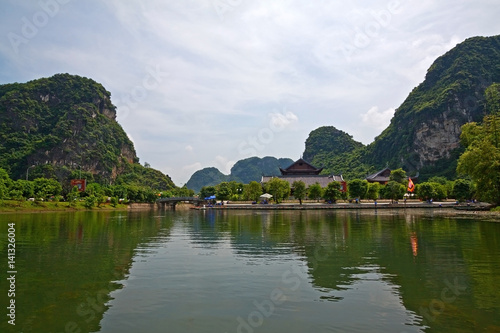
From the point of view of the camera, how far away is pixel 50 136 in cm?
16338

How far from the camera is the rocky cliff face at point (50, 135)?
158 meters

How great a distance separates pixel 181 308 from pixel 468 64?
20087 centimetres

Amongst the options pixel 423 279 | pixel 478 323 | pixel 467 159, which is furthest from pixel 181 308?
pixel 467 159

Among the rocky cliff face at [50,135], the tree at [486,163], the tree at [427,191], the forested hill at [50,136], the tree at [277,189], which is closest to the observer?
the tree at [486,163]

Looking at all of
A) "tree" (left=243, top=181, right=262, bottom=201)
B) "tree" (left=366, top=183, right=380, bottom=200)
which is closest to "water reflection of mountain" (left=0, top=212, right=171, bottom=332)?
"tree" (left=243, top=181, right=262, bottom=201)

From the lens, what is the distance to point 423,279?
12.5 metres

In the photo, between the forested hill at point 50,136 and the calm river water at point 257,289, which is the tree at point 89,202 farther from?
the calm river water at point 257,289

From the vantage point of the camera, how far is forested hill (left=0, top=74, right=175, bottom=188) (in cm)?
15712

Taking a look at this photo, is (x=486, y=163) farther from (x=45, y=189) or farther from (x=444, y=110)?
(x=444, y=110)

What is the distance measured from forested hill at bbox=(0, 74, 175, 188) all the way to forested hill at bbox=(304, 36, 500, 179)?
134946 mm

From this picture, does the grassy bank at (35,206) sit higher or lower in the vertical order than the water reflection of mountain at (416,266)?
higher

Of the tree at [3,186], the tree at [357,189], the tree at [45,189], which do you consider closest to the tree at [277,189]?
the tree at [357,189]

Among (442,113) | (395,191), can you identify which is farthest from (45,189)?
(442,113)

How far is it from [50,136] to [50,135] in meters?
1.30
